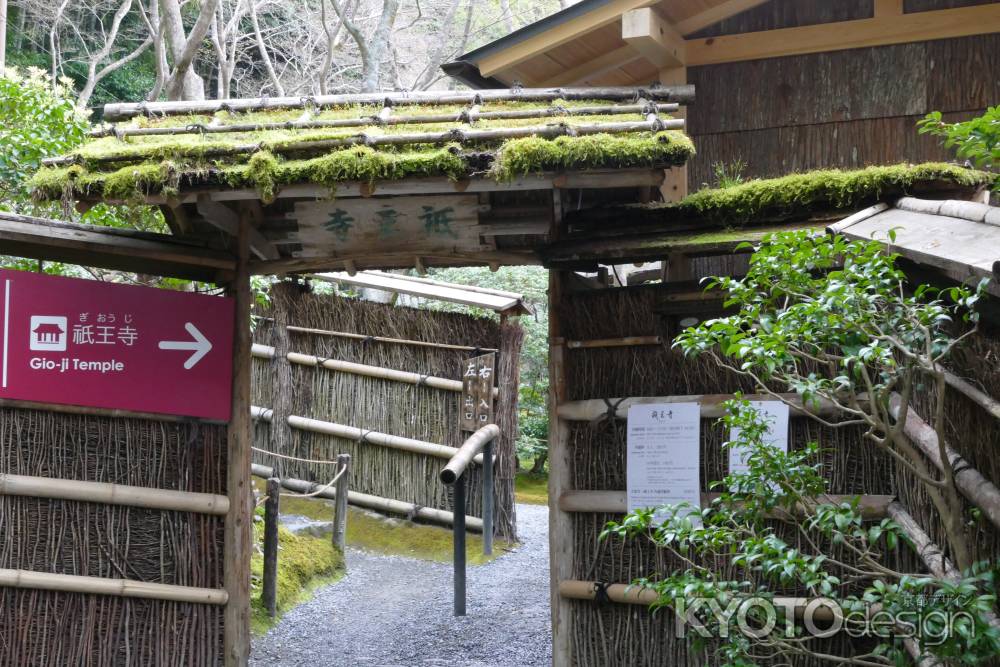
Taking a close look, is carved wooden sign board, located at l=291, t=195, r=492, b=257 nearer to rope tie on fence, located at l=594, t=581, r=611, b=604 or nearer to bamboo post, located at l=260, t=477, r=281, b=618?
rope tie on fence, located at l=594, t=581, r=611, b=604

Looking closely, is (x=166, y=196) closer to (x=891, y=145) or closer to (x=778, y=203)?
(x=778, y=203)

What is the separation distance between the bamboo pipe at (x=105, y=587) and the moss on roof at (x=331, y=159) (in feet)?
7.78

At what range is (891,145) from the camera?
21.0 feet

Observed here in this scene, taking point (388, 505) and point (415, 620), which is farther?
point (388, 505)

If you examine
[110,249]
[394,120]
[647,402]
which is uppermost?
[394,120]

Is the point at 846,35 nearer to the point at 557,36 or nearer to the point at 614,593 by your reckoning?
the point at 557,36

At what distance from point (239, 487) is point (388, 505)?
5403 millimetres

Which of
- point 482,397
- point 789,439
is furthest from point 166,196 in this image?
point 482,397

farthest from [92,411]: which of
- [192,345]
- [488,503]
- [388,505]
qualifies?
[388,505]

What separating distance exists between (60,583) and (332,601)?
142 inches

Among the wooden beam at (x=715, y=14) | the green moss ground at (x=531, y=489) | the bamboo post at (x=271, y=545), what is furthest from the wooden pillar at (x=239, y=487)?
the green moss ground at (x=531, y=489)

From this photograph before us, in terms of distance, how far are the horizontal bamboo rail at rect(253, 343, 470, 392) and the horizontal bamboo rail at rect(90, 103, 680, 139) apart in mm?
5287

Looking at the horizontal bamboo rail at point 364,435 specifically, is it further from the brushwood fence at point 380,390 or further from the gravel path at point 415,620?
the gravel path at point 415,620

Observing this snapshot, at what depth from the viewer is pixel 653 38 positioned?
628cm
